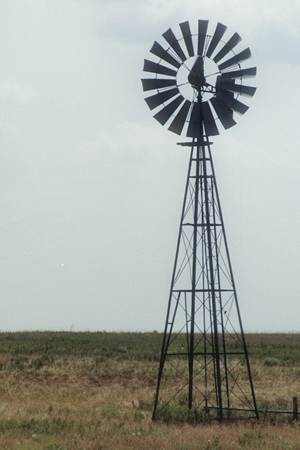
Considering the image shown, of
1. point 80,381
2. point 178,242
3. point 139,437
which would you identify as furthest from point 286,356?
point 139,437

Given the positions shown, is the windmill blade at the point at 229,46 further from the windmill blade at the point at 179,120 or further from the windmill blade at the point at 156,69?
the windmill blade at the point at 179,120

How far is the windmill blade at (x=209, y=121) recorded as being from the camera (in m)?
Result: 26.2

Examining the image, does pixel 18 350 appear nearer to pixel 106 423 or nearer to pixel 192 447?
pixel 106 423

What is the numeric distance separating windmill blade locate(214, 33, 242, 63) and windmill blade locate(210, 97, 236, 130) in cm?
130

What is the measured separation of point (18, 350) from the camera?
150ft

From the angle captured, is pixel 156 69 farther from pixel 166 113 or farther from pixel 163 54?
pixel 166 113

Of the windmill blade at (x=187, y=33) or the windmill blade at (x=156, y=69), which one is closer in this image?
the windmill blade at (x=187, y=33)

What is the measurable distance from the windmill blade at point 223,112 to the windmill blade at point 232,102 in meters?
0.11

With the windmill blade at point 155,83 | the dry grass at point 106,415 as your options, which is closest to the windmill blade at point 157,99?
the windmill blade at point 155,83

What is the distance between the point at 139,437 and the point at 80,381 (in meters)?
16.8

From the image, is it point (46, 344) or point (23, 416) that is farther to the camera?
point (46, 344)

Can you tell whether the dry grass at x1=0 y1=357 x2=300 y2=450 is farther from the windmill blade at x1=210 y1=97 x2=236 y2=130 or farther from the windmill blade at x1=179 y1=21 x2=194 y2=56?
the windmill blade at x1=179 y1=21 x2=194 y2=56

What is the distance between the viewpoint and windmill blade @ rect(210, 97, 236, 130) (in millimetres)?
26297

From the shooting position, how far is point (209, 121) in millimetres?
26219
